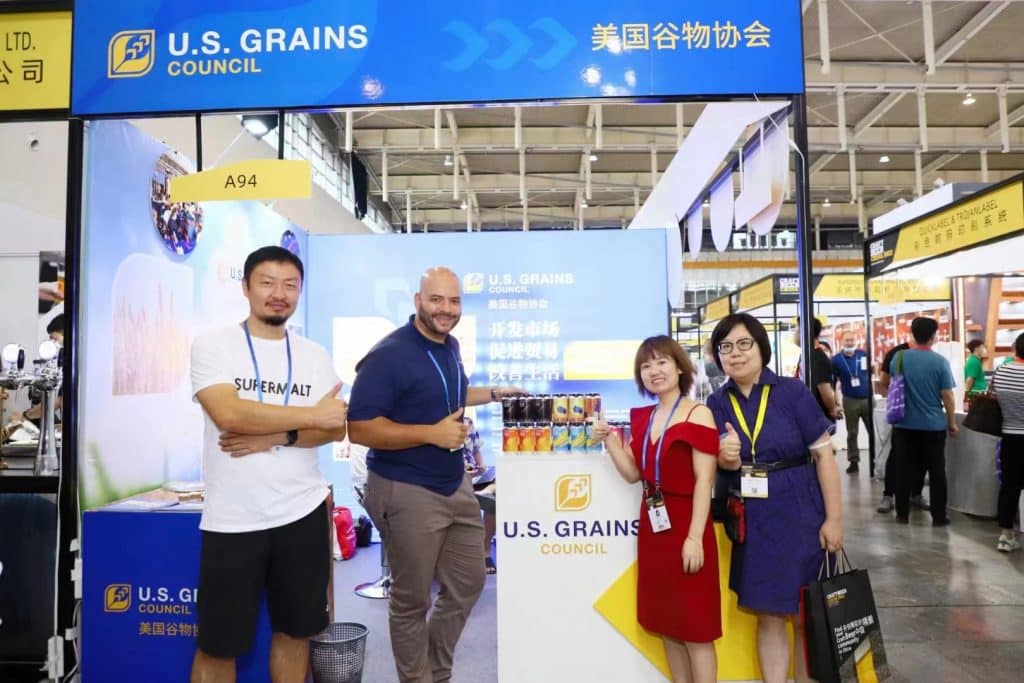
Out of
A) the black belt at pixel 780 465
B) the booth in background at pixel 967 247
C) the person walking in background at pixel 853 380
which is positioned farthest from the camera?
the person walking in background at pixel 853 380

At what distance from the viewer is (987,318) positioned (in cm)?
942

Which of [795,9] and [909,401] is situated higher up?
[795,9]

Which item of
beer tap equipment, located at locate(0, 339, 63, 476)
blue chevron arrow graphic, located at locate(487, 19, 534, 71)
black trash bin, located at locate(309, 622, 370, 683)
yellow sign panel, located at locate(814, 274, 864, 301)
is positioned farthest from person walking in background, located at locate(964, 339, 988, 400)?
beer tap equipment, located at locate(0, 339, 63, 476)

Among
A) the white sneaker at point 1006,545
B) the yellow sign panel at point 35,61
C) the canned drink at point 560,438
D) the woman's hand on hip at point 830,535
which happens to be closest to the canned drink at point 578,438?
the canned drink at point 560,438

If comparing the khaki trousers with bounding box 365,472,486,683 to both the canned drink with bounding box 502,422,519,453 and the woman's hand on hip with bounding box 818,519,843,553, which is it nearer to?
the canned drink with bounding box 502,422,519,453

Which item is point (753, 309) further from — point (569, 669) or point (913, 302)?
point (569, 669)

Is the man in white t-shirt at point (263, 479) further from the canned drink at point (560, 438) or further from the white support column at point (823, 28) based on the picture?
the white support column at point (823, 28)

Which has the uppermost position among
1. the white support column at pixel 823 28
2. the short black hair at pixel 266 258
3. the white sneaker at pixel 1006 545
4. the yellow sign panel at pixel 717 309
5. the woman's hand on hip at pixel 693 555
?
the white support column at pixel 823 28

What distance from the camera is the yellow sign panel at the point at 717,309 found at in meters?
12.6

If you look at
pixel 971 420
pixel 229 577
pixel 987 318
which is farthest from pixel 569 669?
pixel 987 318

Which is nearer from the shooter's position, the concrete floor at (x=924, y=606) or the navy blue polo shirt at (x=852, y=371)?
the concrete floor at (x=924, y=606)

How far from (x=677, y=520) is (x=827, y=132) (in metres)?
10.4

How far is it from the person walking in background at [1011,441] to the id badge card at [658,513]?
12.0 feet

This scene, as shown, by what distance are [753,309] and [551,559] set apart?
9.63 metres
